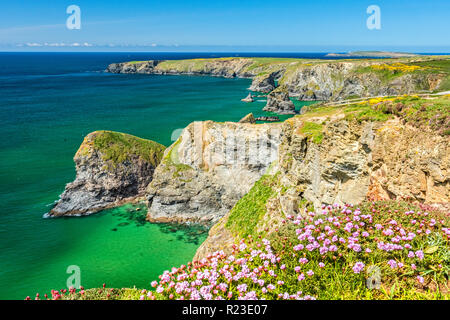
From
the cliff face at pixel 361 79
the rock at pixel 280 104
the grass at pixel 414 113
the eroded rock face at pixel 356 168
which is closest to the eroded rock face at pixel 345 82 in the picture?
the cliff face at pixel 361 79

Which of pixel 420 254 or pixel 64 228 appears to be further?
pixel 64 228

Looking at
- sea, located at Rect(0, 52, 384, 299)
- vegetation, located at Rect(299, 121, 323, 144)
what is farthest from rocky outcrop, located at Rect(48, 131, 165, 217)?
vegetation, located at Rect(299, 121, 323, 144)

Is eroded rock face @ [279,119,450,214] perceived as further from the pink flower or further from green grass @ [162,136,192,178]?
green grass @ [162,136,192,178]

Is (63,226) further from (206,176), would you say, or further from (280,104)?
(280,104)

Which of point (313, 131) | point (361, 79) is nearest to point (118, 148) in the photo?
point (313, 131)

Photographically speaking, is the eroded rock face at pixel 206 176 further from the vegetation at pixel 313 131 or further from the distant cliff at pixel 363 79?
the distant cliff at pixel 363 79
